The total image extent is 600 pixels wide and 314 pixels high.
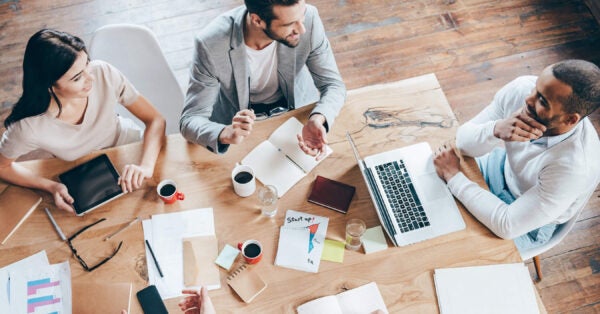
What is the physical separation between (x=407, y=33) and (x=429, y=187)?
1887 mm

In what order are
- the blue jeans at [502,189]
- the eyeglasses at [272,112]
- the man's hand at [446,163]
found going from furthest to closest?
the eyeglasses at [272,112]
the blue jeans at [502,189]
the man's hand at [446,163]

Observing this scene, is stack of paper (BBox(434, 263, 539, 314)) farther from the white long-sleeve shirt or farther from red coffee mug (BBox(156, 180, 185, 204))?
red coffee mug (BBox(156, 180, 185, 204))

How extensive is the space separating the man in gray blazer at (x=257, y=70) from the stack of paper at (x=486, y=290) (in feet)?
2.12

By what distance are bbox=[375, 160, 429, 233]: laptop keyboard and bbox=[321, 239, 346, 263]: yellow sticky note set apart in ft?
0.74

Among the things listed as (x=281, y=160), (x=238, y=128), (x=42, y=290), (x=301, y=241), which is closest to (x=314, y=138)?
(x=281, y=160)

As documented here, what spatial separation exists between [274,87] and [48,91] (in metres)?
0.96

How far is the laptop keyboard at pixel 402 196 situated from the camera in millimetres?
1684

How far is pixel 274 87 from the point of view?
2242 millimetres

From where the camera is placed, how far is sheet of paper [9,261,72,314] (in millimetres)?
1533

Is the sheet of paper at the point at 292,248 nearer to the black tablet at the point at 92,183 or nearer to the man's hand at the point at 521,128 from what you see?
the black tablet at the point at 92,183

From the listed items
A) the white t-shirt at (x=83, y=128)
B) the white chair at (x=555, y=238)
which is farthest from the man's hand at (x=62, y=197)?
the white chair at (x=555, y=238)

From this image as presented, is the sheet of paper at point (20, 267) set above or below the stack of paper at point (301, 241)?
above

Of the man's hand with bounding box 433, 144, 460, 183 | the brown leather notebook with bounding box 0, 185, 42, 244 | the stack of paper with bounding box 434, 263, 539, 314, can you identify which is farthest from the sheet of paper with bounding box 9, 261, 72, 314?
the man's hand with bounding box 433, 144, 460, 183

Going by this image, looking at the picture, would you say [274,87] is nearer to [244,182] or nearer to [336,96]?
[336,96]
